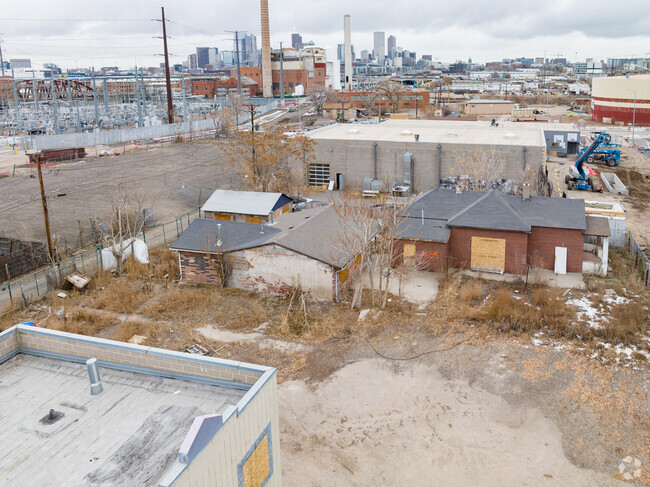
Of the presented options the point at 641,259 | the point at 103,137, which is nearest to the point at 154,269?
the point at 641,259

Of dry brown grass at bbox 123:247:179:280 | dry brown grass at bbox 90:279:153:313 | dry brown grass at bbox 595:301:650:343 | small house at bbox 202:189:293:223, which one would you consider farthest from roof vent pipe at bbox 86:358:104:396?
small house at bbox 202:189:293:223

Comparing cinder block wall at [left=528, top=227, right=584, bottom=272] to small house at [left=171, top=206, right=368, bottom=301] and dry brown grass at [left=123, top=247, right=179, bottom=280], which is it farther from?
dry brown grass at [left=123, top=247, right=179, bottom=280]

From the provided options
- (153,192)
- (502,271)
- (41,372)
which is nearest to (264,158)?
(153,192)

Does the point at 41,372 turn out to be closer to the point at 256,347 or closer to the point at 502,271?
the point at 256,347

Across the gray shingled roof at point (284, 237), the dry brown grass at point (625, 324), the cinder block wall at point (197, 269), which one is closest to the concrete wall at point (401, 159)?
the gray shingled roof at point (284, 237)

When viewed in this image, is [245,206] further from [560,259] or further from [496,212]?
[560,259]

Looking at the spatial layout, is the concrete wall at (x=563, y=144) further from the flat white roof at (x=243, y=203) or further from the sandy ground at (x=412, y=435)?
the sandy ground at (x=412, y=435)
